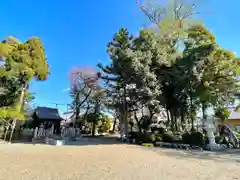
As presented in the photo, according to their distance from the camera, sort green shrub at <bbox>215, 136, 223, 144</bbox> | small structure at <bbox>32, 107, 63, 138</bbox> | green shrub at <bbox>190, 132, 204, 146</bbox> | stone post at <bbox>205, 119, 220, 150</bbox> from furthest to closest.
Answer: small structure at <bbox>32, 107, 63, 138</bbox> → green shrub at <bbox>215, 136, 223, 144</bbox> → green shrub at <bbox>190, 132, 204, 146</bbox> → stone post at <bbox>205, 119, 220, 150</bbox>

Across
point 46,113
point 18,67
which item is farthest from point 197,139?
point 46,113

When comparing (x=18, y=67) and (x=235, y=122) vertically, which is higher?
(x=18, y=67)

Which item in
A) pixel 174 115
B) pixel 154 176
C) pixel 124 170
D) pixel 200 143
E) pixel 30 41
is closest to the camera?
pixel 154 176

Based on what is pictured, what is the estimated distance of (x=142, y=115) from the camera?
18469 mm

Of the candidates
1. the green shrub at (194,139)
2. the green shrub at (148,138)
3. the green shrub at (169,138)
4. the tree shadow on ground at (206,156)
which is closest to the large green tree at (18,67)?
the green shrub at (148,138)

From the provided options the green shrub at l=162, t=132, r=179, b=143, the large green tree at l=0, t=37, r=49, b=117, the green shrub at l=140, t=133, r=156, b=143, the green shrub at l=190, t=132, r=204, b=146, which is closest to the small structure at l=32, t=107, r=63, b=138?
the large green tree at l=0, t=37, r=49, b=117

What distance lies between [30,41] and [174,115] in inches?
594

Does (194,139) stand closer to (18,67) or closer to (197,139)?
(197,139)

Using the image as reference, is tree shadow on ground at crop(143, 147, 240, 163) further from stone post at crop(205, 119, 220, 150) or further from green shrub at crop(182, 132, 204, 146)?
green shrub at crop(182, 132, 204, 146)

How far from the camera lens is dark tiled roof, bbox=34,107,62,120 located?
22406mm

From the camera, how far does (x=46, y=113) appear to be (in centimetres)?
2325

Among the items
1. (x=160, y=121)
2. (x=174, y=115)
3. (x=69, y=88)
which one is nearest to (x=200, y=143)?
(x=174, y=115)

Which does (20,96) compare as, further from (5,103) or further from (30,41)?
→ (30,41)

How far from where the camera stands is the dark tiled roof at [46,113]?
2241cm
